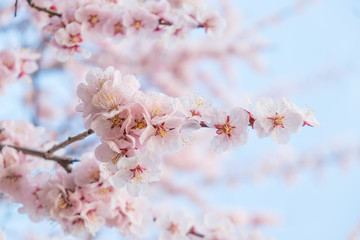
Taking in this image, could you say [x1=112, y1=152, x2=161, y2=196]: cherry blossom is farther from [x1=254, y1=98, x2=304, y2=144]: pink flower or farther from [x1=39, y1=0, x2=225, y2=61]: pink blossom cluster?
[x1=39, y1=0, x2=225, y2=61]: pink blossom cluster

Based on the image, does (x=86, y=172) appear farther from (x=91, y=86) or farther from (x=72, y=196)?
(x=91, y=86)

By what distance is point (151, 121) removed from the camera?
91cm

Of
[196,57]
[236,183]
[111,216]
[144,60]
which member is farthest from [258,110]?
[236,183]

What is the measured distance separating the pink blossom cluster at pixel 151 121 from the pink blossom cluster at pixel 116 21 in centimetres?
51

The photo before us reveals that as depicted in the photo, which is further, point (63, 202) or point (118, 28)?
point (118, 28)

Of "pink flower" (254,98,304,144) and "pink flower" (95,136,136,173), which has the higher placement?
"pink flower" (254,98,304,144)

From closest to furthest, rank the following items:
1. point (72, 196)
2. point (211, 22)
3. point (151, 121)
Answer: point (151, 121)
point (72, 196)
point (211, 22)

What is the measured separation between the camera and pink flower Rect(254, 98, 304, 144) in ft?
3.10

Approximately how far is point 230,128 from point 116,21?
745 millimetres

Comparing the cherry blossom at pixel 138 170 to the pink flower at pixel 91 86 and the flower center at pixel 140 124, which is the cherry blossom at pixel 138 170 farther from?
the pink flower at pixel 91 86

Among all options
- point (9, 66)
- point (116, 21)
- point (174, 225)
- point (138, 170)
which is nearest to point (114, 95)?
point (138, 170)

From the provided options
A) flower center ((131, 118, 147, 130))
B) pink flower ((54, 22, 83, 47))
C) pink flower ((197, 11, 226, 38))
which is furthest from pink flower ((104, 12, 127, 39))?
flower center ((131, 118, 147, 130))

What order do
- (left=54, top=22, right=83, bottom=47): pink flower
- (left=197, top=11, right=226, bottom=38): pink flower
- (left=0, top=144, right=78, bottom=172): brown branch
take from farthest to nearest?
(left=197, top=11, right=226, bottom=38): pink flower → (left=54, top=22, right=83, bottom=47): pink flower → (left=0, top=144, right=78, bottom=172): brown branch

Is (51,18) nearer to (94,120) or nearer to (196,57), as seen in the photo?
(94,120)
